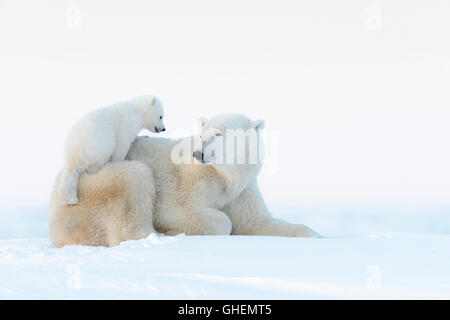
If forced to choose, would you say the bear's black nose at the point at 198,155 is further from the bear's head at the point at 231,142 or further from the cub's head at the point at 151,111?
the cub's head at the point at 151,111

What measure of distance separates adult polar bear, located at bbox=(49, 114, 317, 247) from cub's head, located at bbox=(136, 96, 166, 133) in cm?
39

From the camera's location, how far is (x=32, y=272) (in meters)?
3.21

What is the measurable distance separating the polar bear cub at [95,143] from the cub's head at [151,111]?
11.3 inches

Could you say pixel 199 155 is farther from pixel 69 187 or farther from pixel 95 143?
pixel 69 187

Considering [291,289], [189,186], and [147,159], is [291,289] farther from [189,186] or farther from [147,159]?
[147,159]

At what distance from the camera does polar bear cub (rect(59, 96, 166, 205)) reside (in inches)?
180

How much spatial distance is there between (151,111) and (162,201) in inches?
36.7

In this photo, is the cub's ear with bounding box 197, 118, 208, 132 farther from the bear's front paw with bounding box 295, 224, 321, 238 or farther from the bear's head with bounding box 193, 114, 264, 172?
the bear's front paw with bounding box 295, 224, 321, 238

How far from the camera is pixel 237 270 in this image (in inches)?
125

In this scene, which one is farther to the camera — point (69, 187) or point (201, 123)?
point (201, 123)

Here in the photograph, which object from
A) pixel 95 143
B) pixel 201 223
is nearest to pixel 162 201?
pixel 201 223

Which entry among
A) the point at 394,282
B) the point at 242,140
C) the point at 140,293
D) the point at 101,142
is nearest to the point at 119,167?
the point at 101,142

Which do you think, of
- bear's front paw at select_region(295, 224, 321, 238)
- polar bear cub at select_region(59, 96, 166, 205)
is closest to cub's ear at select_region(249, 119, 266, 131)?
bear's front paw at select_region(295, 224, 321, 238)

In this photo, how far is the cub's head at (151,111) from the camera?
5.19 m
